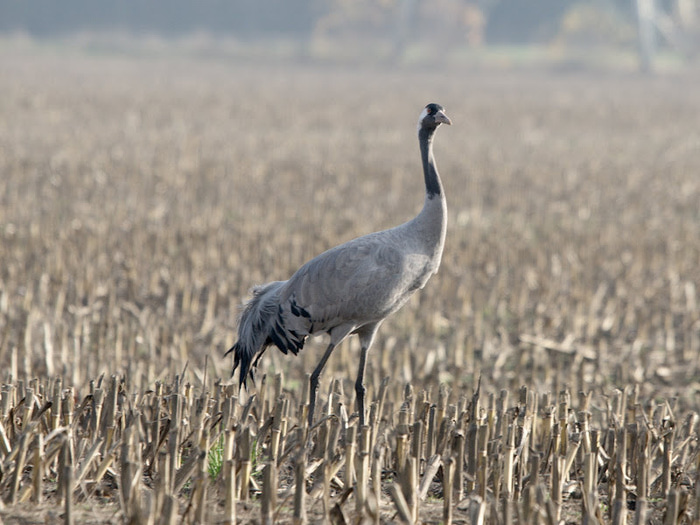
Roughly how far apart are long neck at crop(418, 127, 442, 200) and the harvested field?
111 cm

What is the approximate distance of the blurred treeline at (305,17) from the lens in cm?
7244

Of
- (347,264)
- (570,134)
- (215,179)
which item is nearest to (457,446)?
(347,264)

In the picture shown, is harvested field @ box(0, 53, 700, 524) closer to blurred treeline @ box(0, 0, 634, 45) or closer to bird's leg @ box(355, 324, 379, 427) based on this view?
bird's leg @ box(355, 324, 379, 427)

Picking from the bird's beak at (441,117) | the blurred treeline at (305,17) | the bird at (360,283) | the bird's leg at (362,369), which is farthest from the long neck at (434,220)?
the blurred treeline at (305,17)

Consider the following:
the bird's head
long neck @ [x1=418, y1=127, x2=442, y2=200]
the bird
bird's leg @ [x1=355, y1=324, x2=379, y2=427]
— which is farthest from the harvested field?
the bird's head

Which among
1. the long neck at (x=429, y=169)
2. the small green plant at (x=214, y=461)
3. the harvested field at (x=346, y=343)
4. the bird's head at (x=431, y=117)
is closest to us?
the harvested field at (x=346, y=343)

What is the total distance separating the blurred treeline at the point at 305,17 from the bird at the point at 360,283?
62.9 metres

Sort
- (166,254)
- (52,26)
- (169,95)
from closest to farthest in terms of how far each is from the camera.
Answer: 1. (166,254)
2. (169,95)
3. (52,26)

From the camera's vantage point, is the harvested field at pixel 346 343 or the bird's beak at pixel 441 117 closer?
the harvested field at pixel 346 343

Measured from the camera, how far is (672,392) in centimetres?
689

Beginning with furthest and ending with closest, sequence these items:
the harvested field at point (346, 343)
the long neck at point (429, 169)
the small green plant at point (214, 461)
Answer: the long neck at point (429, 169), the small green plant at point (214, 461), the harvested field at point (346, 343)

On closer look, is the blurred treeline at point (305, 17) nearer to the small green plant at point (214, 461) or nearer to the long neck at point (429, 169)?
the long neck at point (429, 169)

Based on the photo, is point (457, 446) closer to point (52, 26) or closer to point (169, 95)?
point (169, 95)

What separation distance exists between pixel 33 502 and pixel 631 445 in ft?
9.03
